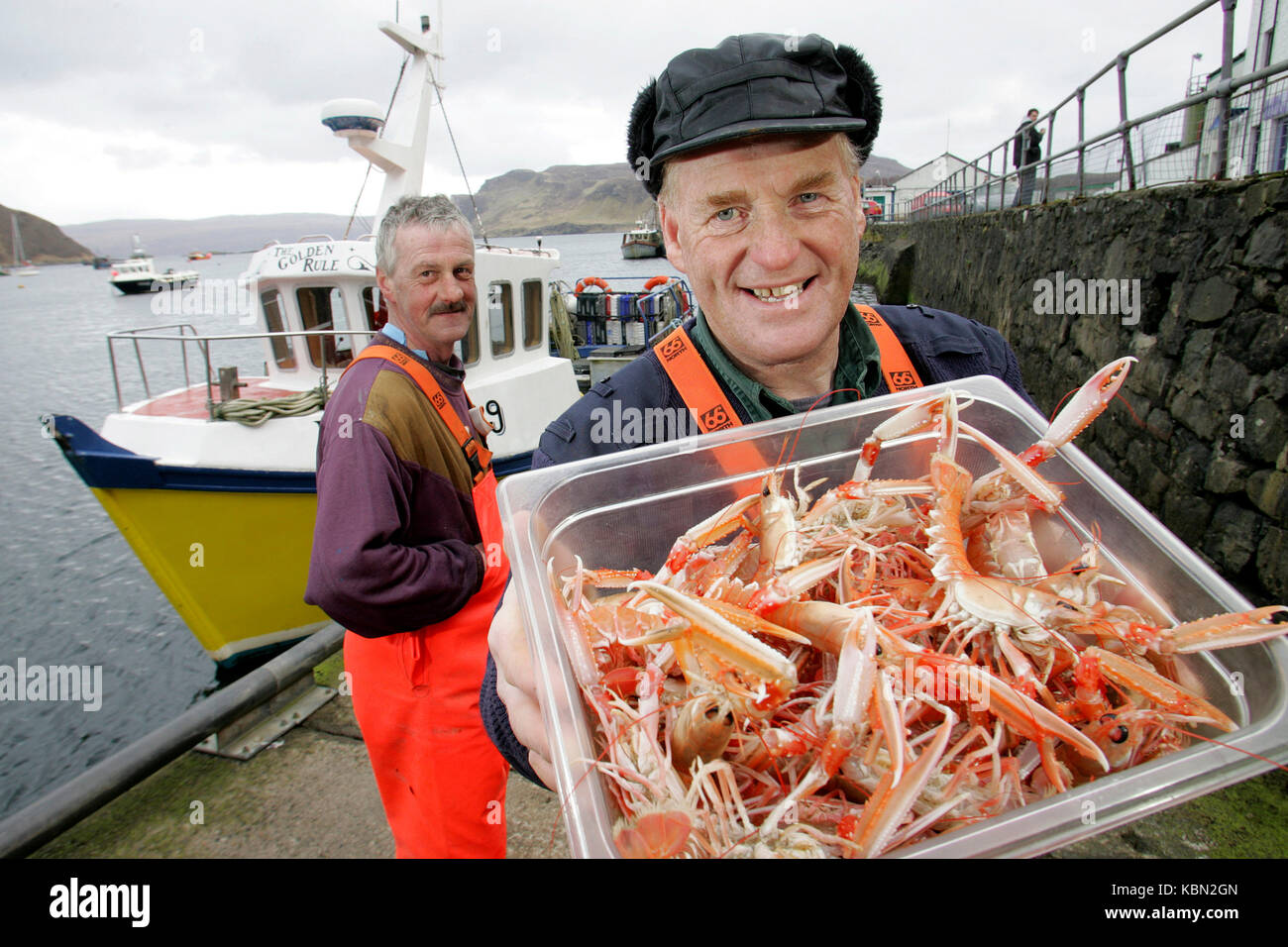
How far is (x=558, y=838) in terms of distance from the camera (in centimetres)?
321

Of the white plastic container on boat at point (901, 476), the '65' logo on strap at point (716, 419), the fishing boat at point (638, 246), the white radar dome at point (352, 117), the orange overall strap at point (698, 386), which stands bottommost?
the white plastic container on boat at point (901, 476)

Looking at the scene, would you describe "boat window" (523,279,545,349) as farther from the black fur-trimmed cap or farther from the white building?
the black fur-trimmed cap

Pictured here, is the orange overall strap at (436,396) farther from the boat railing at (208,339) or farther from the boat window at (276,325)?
the boat window at (276,325)

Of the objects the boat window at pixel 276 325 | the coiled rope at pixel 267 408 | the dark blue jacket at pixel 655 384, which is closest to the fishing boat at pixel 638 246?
the boat window at pixel 276 325

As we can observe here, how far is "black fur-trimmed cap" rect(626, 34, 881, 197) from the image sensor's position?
1.48 m

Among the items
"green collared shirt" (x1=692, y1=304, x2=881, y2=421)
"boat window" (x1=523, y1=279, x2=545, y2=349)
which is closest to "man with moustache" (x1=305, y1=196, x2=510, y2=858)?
"green collared shirt" (x1=692, y1=304, x2=881, y2=421)

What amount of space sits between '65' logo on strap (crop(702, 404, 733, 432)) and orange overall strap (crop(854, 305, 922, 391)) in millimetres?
465

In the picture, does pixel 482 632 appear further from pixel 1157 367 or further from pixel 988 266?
pixel 988 266

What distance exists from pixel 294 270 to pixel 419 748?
18.0 feet

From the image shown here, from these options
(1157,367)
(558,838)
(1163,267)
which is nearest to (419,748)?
(558,838)

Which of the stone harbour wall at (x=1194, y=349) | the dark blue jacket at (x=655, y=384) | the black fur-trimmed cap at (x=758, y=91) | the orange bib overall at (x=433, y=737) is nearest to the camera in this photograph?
the black fur-trimmed cap at (x=758, y=91)

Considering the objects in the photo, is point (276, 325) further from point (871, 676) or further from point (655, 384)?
point (871, 676)

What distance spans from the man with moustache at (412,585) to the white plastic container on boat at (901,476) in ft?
3.54

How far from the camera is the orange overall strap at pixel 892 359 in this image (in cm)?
185
